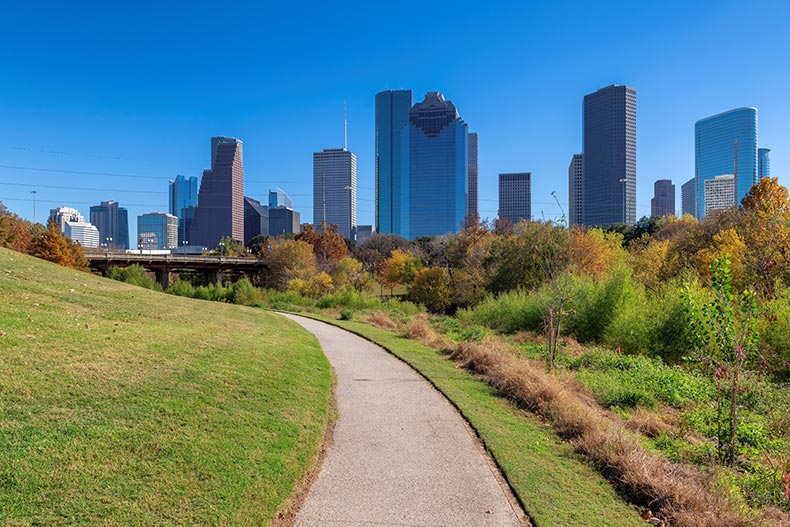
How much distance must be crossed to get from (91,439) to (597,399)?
29.2ft

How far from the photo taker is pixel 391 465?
223 inches

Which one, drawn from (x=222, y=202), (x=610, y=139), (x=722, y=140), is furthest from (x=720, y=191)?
(x=222, y=202)

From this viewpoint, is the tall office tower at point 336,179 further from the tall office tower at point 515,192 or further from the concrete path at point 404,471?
the concrete path at point 404,471

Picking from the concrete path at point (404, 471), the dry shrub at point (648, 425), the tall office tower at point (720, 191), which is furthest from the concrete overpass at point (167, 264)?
the tall office tower at point (720, 191)

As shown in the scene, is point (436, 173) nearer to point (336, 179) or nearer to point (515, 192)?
point (515, 192)

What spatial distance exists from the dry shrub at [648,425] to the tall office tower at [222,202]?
16562 cm

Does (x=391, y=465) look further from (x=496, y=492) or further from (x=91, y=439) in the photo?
(x=91, y=439)

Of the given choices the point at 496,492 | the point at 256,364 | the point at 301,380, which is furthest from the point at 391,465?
the point at 256,364

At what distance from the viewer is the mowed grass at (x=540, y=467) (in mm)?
4551

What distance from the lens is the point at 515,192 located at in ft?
549

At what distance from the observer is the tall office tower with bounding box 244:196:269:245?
17112 cm

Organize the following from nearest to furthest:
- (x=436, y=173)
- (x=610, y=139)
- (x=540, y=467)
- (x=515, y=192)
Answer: (x=540, y=467) < (x=515, y=192) < (x=610, y=139) < (x=436, y=173)

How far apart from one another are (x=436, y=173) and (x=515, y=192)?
3295cm

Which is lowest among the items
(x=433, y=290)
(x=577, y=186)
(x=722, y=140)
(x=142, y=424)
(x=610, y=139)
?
(x=433, y=290)
